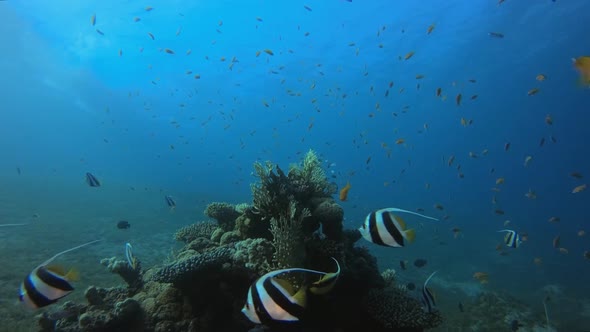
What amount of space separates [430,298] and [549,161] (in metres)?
116

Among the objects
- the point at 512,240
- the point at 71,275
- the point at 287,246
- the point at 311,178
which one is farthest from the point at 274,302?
the point at 512,240

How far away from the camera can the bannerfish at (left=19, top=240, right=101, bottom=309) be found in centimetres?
273

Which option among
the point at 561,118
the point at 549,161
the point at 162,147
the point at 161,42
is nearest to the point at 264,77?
the point at 161,42

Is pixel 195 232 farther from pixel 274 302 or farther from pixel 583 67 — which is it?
pixel 583 67

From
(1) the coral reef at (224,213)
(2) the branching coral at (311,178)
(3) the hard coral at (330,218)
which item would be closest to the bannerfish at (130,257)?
(1) the coral reef at (224,213)

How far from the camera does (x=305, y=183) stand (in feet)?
21.6

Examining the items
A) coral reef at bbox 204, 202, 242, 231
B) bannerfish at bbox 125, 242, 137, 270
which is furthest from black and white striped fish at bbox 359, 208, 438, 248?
coral reef at bbox 204, 202, 242, 231

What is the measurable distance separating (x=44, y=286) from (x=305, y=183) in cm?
463

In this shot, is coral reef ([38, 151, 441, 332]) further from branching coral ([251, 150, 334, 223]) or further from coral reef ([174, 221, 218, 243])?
coral reef ([174, 221, 218, 243])

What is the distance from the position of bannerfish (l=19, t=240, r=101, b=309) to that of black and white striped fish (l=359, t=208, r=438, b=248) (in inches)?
112

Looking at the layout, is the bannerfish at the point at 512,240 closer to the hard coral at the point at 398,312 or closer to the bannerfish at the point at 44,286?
the hard coral at the point at 398,312

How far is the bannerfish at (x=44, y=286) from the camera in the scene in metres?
2.73

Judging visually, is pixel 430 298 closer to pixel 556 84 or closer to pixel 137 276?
pixel 137 276

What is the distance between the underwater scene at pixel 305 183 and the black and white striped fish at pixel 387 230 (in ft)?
0.05
